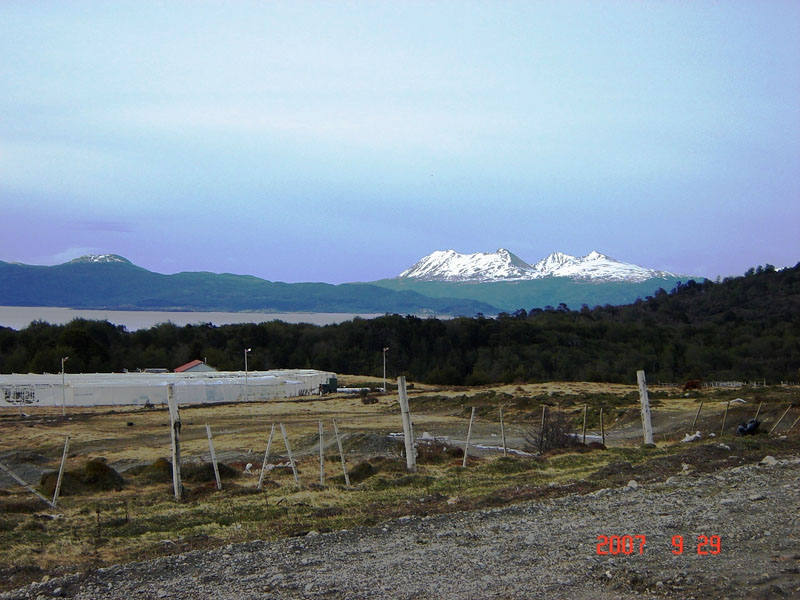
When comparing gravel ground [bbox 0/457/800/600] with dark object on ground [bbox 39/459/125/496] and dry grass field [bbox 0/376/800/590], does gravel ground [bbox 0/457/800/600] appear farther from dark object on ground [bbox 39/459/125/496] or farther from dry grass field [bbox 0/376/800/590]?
dark object on ground [bbox 39/459/125/496]

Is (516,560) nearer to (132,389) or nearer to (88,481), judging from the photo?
(88,481)

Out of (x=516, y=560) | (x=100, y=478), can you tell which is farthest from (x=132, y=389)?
(x=516, y=560)

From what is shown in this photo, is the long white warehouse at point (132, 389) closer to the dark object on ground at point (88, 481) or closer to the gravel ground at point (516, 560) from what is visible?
the dark object on ground at point (88, 481)

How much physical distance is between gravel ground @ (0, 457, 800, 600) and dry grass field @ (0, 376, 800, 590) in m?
0.92

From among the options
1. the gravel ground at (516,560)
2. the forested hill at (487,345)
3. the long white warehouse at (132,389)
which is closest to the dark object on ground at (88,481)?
the gravel ground at (516,560)

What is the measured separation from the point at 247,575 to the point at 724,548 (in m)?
4.54

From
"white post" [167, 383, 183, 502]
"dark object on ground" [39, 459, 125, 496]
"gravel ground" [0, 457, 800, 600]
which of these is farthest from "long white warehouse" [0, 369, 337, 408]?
"gravel ground" [0, 457, 800, 600]

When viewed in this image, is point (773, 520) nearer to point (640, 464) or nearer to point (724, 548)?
point (724, 548)

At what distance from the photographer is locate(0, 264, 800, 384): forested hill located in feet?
245

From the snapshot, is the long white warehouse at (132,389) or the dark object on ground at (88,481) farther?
the long white warehouse at (132,389)

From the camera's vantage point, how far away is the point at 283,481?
15797 mm

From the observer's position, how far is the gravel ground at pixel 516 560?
648 centimetres

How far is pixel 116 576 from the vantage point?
7.91 metres

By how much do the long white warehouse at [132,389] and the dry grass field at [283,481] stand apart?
20.3m
